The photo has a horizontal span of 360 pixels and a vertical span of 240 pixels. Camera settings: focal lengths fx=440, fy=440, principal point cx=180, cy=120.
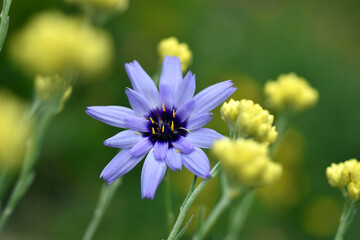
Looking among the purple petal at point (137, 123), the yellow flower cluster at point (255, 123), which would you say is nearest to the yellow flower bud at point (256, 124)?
the yellow flower cluster at point (255, 123)

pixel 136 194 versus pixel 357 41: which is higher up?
pixel 357 41

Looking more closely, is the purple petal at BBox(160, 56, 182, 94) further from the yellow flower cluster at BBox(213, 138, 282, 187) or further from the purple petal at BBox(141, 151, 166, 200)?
the yellow flower cluster at BBox(213, 138, 282, 187)

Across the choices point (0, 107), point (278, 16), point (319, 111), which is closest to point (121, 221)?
point (319, 111)

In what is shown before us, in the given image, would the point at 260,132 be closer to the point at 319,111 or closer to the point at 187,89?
the point at 187,89

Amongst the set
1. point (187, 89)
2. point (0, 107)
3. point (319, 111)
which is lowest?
point (0, 107)

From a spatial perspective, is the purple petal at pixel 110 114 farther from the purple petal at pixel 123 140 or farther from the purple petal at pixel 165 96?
the purple petal at pixel 165 96

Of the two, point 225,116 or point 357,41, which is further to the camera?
point 357,41

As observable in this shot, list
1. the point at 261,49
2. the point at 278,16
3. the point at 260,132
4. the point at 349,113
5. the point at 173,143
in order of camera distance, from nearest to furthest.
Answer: the point at 260,132 → the point at 173,143 → the point at 349,113 → the point at 261,49 → the point at 278,16
